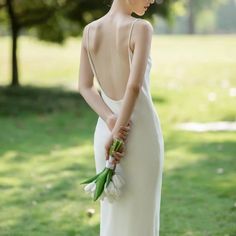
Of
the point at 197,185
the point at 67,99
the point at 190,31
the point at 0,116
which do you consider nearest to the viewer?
the point at 197,185

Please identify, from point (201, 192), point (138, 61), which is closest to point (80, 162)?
point (201, 192)

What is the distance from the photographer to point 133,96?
310 cm

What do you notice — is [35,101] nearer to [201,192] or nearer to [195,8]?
[201,192]

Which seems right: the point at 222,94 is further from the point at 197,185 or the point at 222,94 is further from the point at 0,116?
the point at 197,185

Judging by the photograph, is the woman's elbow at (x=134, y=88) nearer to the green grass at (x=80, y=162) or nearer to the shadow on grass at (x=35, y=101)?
the green grass at (x=80, y=162)

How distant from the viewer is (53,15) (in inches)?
634

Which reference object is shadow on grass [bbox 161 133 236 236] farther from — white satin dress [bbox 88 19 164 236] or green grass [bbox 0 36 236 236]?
white satin dress [bbox 88 19 164 236]

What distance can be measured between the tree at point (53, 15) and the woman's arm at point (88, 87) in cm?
1051

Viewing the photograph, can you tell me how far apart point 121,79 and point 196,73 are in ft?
57.1

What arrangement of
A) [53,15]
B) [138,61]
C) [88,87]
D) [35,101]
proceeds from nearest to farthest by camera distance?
[138,61]
[88,87]
[35,101]
[53,15]

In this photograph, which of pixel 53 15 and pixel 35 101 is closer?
pixel 35 101

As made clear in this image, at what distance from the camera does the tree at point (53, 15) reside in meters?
14.4

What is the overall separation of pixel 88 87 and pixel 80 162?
454 cm

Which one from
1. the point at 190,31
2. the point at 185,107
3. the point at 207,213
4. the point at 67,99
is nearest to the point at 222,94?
the point at 185,107
